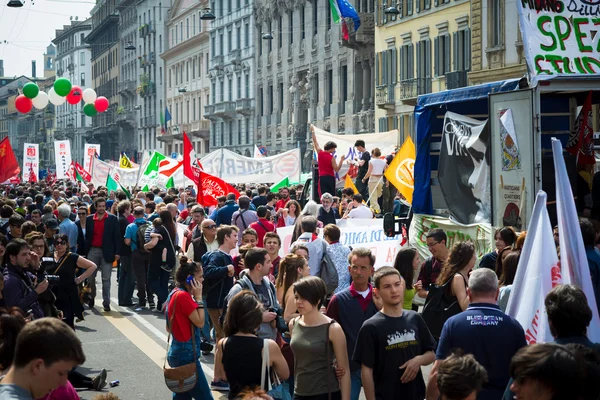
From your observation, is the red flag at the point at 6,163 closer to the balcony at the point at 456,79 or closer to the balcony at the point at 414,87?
the balcony at the point at 456,79

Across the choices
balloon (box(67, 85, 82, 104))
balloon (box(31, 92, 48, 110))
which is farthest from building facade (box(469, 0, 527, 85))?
balloon (box(67, 85, 82, 104))

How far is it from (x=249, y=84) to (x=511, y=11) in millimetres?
35917

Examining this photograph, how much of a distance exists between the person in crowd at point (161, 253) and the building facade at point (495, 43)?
18.4 m

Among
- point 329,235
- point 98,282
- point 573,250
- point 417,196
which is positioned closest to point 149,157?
point 98,282

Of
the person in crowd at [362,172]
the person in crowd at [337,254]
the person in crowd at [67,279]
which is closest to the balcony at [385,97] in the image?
the person in crowd at [362,172]

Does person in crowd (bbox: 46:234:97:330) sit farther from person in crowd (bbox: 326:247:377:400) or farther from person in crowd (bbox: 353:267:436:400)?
person in crowd (bbox: 353:267:436:400)

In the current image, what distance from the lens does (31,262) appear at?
32.1ft

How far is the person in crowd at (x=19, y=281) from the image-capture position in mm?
9047

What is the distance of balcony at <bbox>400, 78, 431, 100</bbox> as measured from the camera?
4025 centimetres

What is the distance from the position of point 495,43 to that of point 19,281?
2746cm

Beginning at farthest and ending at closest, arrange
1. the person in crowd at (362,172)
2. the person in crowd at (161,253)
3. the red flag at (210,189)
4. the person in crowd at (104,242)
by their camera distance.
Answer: the person in crowd at (362,172)
the red flag at (210,189)
the person in crowd at (104,242)
the person in crowd at (161,253)

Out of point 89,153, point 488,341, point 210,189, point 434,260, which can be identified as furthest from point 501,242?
point 89,153

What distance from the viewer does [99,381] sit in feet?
33.6

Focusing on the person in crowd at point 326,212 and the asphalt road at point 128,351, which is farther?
the person in crowd at point 326,212
